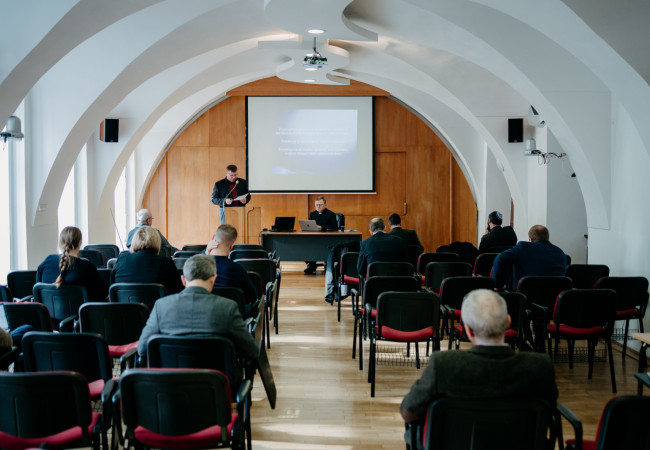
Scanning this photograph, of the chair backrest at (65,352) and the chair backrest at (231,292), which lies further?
the chair backrest at (231,292)

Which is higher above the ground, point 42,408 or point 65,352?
point 65,352

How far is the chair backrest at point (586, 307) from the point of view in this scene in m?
5.05

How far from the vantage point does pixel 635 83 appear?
562 cm

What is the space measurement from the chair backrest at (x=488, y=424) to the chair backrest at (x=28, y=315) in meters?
2.80

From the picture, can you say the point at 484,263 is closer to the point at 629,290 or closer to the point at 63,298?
the point at 629,290

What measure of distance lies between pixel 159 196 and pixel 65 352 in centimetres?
1269

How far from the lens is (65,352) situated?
3273mm

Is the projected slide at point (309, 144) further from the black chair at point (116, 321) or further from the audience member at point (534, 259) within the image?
the black chair at point (116, 321)

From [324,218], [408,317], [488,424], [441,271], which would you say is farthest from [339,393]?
[324,218]

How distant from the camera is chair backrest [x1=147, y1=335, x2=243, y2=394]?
10.5 feet

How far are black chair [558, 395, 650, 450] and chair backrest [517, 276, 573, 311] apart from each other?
129 inches

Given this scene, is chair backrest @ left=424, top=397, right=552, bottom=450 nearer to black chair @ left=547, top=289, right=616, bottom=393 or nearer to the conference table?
black chair @ left=547, top=289, right=616, bottom=393

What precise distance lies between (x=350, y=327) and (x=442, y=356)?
526 centimetres

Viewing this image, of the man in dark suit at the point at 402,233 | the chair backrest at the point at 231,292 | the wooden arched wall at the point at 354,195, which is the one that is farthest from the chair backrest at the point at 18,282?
the wooden arched wall at the point at 354,195
